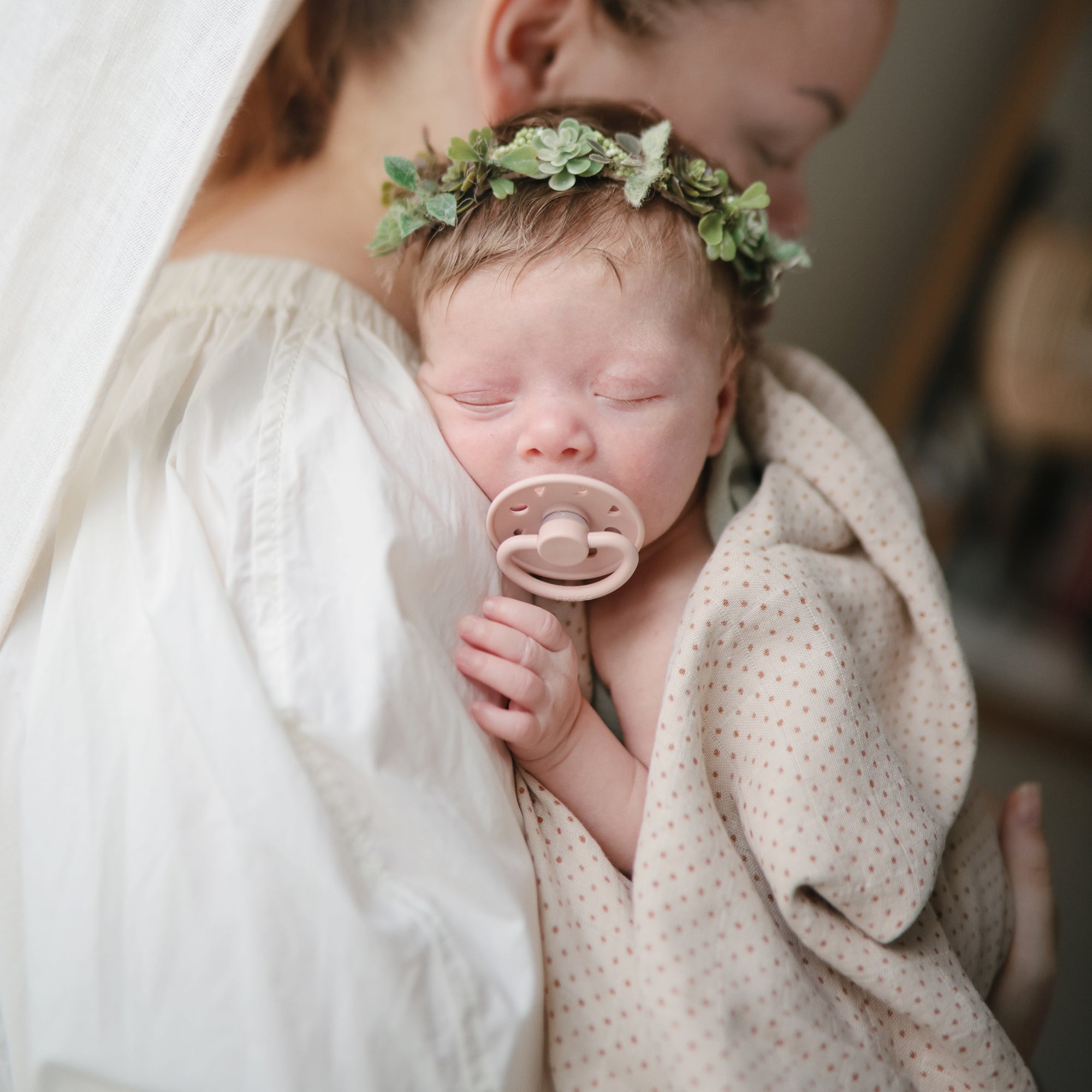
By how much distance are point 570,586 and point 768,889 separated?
31 cm

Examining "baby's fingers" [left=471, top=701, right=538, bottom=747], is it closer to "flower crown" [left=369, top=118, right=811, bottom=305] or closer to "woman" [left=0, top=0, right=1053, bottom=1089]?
"woman" [left=0, top=0, right=1053, bottom=1089]

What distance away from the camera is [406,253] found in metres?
0.94

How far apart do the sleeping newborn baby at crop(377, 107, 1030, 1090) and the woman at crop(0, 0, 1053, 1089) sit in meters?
0.06

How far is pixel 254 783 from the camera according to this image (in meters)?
0.58

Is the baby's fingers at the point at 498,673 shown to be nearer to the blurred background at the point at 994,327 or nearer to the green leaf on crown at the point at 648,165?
the green leaf on crown at the point at 648,165

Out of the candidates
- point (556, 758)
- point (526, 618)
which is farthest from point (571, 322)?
point (556, 758)

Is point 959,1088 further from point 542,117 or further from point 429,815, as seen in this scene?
point 542,117

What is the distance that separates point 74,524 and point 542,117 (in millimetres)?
578

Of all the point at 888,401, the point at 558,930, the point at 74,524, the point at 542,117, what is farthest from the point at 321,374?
the point at 888,401

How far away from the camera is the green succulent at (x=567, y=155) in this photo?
0.82 metres

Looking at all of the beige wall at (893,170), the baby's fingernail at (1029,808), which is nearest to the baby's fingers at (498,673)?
the baby's fingernail at (1029,808)

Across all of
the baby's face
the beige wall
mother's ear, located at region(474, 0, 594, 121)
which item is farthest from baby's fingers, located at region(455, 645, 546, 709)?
the beige wall

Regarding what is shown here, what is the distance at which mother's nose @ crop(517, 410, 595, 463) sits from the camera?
76 centimetres

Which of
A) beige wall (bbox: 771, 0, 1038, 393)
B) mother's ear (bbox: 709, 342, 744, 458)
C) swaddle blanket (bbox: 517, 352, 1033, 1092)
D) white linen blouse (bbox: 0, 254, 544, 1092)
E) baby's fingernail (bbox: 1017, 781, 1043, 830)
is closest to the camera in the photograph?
white linen blouse (bbox: 0, 254, 544, 1092)
